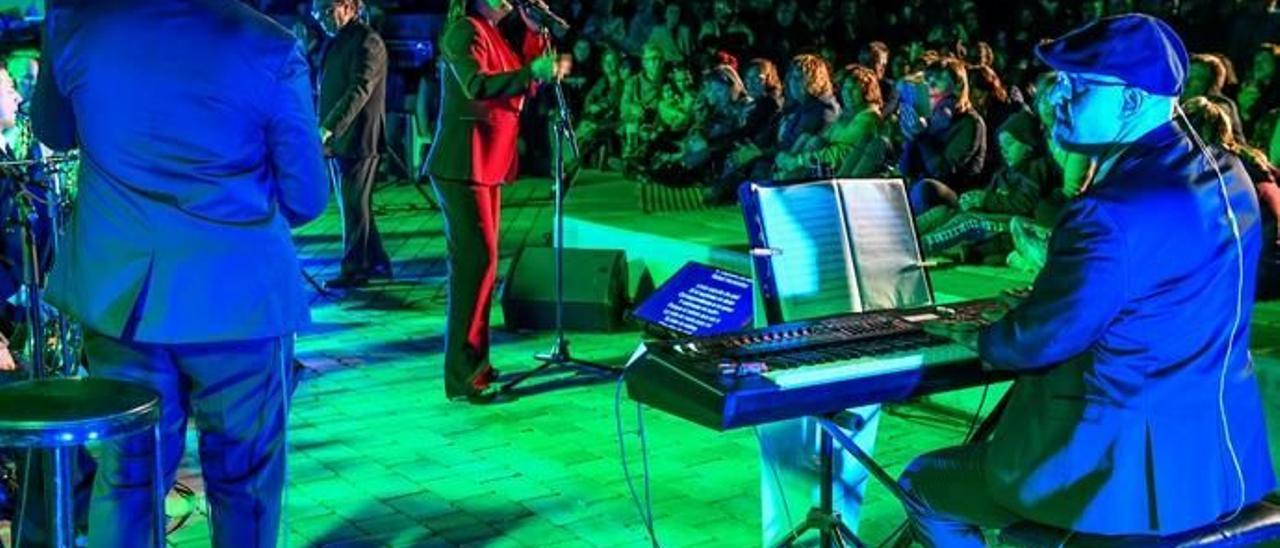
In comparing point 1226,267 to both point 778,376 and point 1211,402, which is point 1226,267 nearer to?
point 1211,402

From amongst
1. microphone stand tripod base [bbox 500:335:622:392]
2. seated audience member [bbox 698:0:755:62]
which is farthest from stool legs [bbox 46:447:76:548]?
seated audience member [bbox 698:0:755:62]

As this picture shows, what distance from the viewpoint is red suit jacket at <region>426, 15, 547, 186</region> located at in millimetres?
6047

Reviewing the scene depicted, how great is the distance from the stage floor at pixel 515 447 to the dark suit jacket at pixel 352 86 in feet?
3.75

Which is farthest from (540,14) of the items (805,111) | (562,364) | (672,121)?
(672,121)

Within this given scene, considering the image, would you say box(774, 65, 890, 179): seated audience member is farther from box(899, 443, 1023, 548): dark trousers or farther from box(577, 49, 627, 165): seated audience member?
box(899, 443, 1023, 548): dark trousers

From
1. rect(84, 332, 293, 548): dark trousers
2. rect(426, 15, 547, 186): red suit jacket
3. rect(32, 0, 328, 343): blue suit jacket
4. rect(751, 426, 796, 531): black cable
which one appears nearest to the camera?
rect(32, 0, 328, 343): blue suit jacket

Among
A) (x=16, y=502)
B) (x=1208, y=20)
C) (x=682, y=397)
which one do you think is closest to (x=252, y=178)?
(x=682, y=397)

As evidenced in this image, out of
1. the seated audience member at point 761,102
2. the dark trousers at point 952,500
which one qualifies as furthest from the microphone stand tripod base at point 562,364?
the seated audience member at point 761,102

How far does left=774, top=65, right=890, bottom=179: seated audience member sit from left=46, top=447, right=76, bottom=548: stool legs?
251 inches

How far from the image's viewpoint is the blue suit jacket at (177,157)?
328 cm

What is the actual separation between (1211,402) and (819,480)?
1.34m

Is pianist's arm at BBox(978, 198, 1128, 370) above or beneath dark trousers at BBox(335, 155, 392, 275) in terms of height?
above

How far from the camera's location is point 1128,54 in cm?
298

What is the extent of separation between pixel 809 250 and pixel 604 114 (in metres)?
10.6
